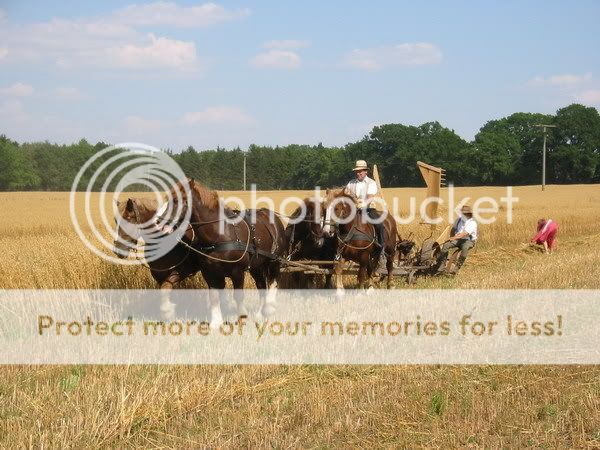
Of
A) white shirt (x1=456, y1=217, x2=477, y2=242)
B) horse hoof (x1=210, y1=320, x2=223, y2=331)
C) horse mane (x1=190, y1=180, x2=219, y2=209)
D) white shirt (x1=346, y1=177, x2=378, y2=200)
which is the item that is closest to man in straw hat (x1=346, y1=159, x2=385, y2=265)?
white shirt (x1=346, y1=177, x2=378, y2=200)

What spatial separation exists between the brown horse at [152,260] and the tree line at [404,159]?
62796 millimetres

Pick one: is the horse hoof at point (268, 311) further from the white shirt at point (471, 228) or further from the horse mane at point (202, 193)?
the white shirt at point (471, 228)

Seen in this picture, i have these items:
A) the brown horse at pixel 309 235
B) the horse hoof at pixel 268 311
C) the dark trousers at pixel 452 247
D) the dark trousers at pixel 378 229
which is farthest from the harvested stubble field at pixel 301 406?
the dark trousers at pixel 452 247

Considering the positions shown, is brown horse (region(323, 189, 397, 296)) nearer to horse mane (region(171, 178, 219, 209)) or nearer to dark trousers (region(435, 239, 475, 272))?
dark trousers (region(435, 239, 475, 272))

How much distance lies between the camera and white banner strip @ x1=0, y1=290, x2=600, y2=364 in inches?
286

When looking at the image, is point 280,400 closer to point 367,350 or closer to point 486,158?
point 367,350

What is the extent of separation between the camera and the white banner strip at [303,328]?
286 inches

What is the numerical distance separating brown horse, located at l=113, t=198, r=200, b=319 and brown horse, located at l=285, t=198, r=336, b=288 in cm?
237

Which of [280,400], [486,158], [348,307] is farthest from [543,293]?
[486,158]

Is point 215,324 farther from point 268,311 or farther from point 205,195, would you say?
point 205,195

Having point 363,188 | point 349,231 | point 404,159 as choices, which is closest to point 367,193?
point 363,188

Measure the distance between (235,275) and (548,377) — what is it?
4.39 m

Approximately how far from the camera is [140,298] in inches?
433

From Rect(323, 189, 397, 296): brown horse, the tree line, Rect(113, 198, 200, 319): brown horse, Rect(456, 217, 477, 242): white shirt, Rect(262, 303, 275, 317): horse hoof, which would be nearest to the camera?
Rect(113, 198, 200, 319): brown horse
